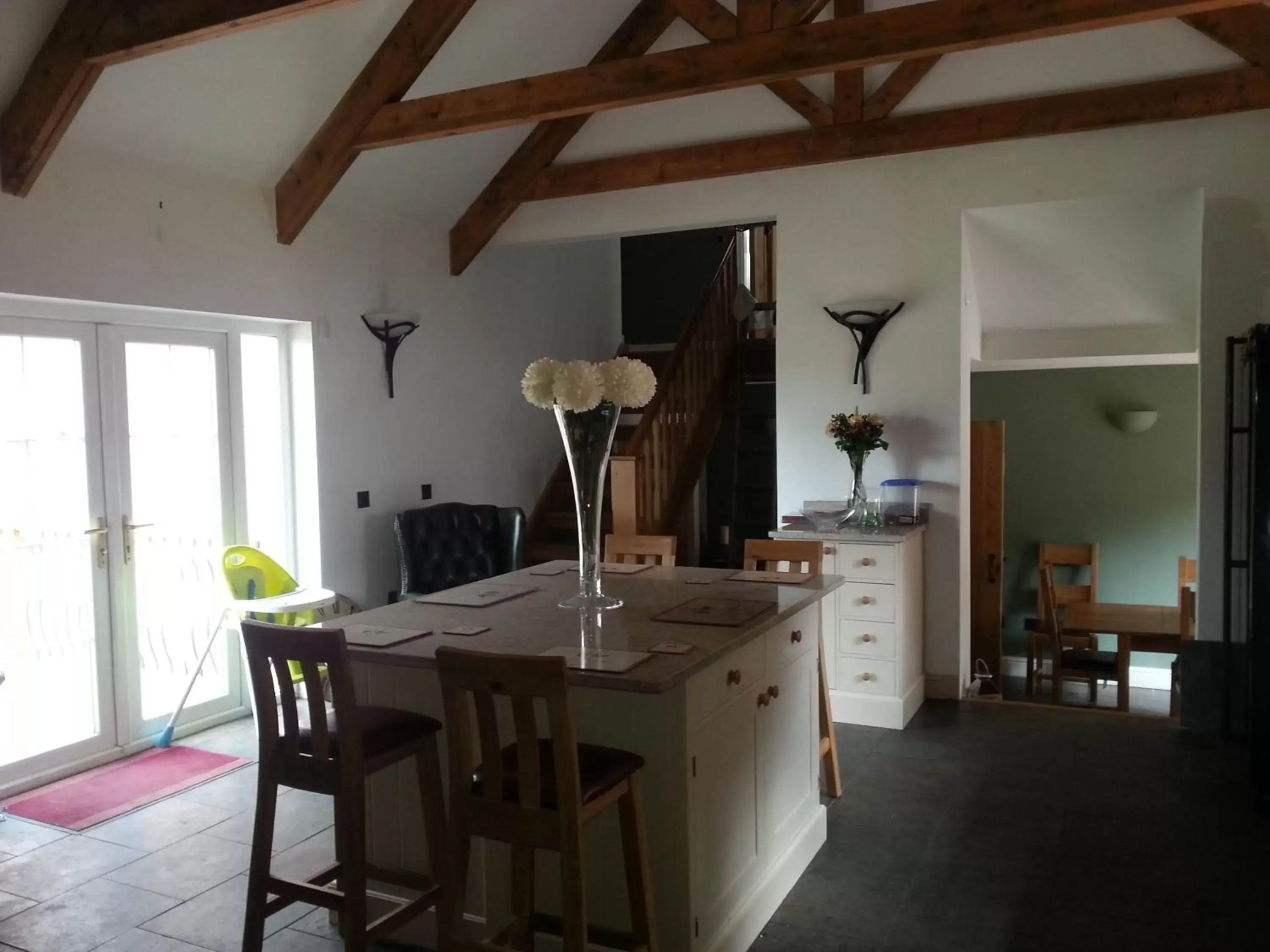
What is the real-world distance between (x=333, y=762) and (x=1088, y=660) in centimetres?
614

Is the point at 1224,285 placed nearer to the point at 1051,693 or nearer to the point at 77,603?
the point at 1051,693

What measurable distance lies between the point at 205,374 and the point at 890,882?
385 cm

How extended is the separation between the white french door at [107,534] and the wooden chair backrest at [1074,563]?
18.9 ft

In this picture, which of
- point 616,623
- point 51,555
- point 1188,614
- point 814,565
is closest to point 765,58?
point 814,565

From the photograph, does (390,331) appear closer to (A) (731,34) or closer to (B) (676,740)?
(A) (731,34)

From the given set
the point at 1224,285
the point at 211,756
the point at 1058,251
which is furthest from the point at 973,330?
the point at 211,756

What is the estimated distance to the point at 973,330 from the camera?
5586mm

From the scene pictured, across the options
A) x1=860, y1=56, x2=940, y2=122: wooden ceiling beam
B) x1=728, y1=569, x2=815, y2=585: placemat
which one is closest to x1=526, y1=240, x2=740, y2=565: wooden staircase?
x1=860, y1=56, x2=940, y2=122: wooden ceiling beam

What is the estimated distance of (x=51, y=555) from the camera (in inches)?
170

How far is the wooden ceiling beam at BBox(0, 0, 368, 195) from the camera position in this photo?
3.33 metres

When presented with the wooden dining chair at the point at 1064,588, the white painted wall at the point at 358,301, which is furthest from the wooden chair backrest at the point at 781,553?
the wooden dining chair at the point at 1064,588

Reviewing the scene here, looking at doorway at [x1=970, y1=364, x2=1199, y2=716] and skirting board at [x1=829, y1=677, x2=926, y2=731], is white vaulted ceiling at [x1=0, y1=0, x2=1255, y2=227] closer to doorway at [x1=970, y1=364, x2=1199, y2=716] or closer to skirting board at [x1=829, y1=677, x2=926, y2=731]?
doorway at [x1=970, y1=364, x2=1199, y2=716]

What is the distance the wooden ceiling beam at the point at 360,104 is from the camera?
14.9ft

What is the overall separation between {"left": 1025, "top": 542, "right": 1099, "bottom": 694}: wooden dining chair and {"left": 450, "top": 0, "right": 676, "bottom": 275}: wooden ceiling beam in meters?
4.67
